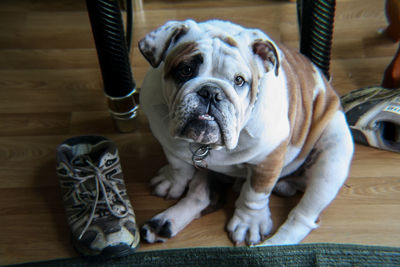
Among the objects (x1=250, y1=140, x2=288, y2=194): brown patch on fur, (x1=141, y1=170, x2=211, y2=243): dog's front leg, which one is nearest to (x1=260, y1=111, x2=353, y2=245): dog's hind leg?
(x1=250, y1=140, x2=288, y2=194): brown patch on fur

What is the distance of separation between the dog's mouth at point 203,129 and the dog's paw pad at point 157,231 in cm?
43

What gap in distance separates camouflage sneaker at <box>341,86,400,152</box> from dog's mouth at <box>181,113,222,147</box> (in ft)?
2.56

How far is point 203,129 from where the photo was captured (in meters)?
1.10

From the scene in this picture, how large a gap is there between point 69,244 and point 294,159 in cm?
78

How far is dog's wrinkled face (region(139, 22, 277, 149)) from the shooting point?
1.07m

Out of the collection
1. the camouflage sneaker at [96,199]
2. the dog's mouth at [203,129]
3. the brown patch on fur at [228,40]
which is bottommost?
the camouflage sneaker at [96,199]

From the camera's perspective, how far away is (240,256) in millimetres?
1398

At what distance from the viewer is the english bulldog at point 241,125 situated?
3.54 feet

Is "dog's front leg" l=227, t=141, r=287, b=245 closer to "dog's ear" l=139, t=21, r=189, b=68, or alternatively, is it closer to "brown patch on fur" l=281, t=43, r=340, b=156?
"brown patch on fur" l=281, t=43, r=340, b=156

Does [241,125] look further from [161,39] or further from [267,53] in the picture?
[161,39]

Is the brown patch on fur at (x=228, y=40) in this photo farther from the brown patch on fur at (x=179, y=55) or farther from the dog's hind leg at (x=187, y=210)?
the dog's hind leg at (x=187, y=210)

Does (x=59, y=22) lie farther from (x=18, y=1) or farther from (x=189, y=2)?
(x=189, y=2)

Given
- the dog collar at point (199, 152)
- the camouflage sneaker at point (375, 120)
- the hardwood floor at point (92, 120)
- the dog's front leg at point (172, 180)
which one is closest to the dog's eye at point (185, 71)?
the dog collar at point (199, 152)

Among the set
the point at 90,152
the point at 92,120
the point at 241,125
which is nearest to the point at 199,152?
the point at 241,125
